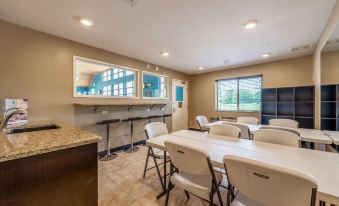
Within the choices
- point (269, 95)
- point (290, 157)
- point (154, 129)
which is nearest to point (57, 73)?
point (154, 129)

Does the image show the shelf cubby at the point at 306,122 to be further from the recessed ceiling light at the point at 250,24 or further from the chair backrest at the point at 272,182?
the chair backrest at the point at 272,182

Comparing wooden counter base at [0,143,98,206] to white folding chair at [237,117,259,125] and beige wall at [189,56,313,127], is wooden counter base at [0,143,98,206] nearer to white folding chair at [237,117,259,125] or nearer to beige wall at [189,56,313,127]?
white folding chair at [237,117,259,125]

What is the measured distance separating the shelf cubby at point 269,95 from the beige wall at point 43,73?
459cm

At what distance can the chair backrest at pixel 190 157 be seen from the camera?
119 cm

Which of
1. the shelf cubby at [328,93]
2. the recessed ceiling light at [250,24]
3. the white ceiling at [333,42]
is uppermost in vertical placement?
the recessed ceiling light at [250,24]

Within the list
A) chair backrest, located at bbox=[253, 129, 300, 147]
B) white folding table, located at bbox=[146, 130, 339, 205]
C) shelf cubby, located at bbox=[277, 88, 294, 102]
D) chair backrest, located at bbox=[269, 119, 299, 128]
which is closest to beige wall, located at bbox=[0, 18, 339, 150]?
shelf cubby, located at bbox=[277, 88, 294, 102]

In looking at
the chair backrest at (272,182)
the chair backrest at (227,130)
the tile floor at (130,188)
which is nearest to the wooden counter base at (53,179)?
the tile floor at (130,188)

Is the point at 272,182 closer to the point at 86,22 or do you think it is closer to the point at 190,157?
the point at 190,157

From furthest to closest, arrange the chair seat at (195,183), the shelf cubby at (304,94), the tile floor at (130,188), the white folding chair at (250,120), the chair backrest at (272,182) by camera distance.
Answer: the shelf cubby at (304,94)
the white folding chair at (250,120)
the tile floor at (130,188)
the chair seat at (195,183)
the chair backrest at (272,182)

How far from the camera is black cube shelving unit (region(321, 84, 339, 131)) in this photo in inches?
113

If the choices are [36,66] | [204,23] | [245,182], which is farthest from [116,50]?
[245,182]

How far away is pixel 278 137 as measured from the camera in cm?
172

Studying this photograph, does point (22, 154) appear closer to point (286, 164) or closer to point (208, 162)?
point (208, 162)

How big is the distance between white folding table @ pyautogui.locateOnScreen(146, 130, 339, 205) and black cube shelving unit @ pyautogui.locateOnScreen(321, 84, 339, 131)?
91.3 inches
